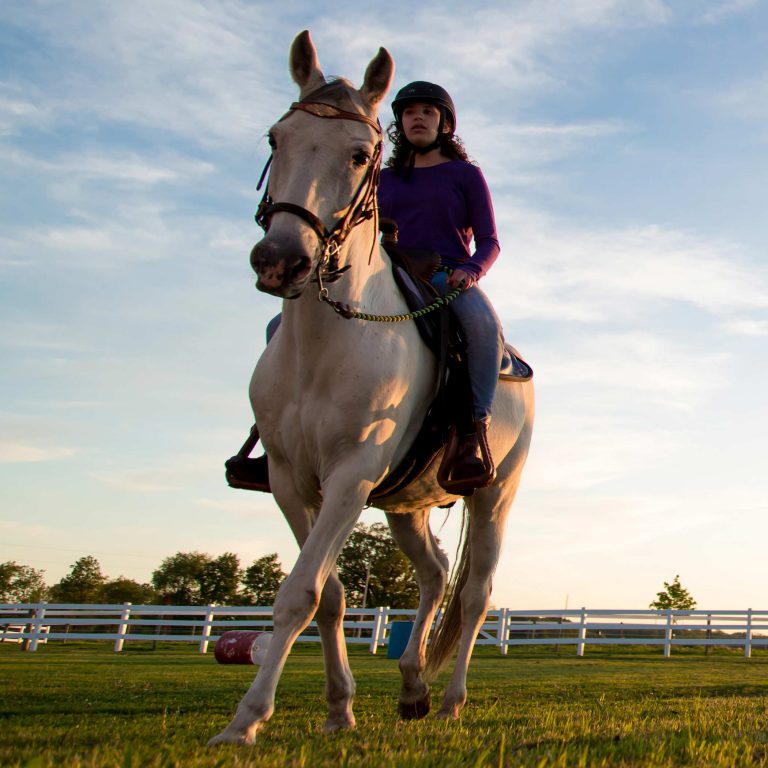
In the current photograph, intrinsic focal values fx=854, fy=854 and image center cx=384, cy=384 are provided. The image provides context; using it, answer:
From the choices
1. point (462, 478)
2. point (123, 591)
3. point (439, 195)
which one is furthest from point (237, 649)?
point (123, 591)

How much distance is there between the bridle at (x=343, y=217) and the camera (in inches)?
145

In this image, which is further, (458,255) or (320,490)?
(458,255)

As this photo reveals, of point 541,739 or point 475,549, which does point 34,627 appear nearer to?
point 475,549

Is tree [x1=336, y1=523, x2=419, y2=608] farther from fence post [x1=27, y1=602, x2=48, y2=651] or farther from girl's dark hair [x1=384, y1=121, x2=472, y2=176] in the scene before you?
girl's dark hair [x1=384, y1=121, x2=472, y2=176]

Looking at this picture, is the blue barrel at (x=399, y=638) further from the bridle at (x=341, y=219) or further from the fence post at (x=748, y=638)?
the bridle at (x=341, y=219)

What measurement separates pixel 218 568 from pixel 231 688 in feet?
282

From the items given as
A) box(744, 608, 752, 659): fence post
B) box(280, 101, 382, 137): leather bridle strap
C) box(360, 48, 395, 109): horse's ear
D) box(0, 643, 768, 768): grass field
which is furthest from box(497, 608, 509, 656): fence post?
box(280, 101, 382, 137): leather bridle strap

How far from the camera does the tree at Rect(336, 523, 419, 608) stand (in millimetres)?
72812

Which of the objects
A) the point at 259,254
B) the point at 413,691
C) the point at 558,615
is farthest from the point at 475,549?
the point at 558,615

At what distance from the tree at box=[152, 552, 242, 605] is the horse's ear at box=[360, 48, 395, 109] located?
87784 millimetres

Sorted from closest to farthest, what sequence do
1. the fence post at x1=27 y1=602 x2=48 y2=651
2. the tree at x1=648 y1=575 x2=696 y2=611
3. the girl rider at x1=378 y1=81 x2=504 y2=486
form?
the girl rider at x1=378 y1=81 x2=504 y2=486, the fence post at x1=27 y1=602 x2=48 y2=651, the tree at x1=648 y1=575 x2=696 y2=611

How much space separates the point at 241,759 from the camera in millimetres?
2674

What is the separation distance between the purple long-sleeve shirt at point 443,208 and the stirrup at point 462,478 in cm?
123

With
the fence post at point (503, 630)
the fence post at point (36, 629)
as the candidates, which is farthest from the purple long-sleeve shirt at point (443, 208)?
the fence post at point (36, 629)
